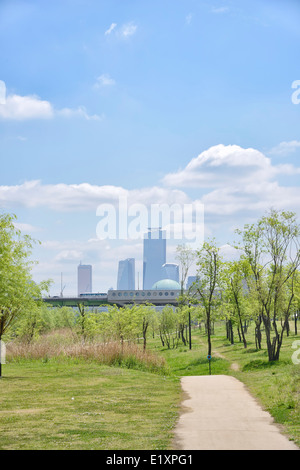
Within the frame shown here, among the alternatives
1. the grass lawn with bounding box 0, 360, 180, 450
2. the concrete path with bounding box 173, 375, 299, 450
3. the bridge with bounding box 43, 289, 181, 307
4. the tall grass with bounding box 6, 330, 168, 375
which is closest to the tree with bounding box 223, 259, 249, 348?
the tall grass with bounding box 6, 330, 168, 375

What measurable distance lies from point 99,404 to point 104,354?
42.4 ft

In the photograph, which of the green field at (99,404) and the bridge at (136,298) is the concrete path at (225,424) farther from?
the bridge at (136,298)

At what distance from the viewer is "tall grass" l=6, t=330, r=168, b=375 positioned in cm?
2753

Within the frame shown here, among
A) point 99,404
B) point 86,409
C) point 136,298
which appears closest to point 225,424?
point 86,409

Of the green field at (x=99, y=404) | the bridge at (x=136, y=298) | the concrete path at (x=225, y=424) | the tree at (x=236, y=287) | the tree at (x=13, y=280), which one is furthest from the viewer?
the bridge at (x=136, y=298)

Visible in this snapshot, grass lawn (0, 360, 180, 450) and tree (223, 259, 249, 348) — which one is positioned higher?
tree (223, 259, 249, 348)

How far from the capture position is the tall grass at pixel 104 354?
2753cm

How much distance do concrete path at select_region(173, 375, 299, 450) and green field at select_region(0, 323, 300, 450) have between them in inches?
11.6

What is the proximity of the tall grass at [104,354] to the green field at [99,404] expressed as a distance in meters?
0.28

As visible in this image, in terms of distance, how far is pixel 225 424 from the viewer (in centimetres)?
1168

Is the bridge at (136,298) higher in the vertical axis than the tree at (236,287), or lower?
lower

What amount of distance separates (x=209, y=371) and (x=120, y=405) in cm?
1382

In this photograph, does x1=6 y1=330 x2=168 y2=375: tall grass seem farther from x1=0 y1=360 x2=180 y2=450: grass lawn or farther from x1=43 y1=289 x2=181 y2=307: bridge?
x1=43 y1=289 x2=181 y2=307: bridge

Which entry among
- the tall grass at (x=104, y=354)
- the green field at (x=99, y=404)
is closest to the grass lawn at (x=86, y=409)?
the green field at (x=99, y=404)
